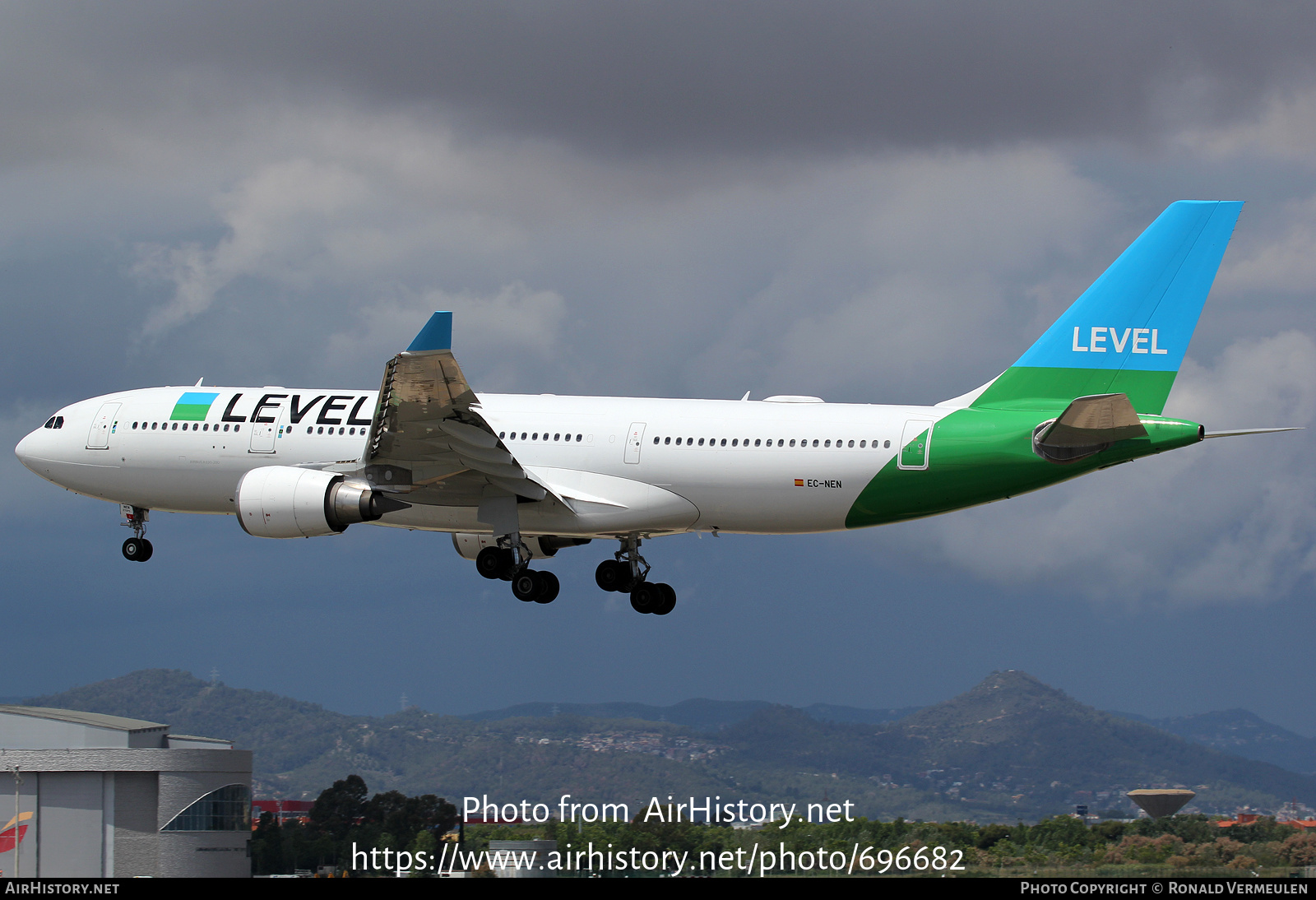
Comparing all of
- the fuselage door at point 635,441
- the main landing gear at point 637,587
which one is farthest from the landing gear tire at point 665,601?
the fuselage door at point 635,441

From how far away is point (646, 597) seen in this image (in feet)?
137

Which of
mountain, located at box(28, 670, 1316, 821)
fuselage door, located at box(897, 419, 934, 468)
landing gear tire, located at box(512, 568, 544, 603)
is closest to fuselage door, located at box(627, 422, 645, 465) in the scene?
landing gear tire, located at box(512, 568, 544, 603)

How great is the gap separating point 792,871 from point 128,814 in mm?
34349

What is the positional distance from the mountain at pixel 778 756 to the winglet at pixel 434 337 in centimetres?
5770

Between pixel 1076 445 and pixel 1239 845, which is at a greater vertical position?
pixel 1076 445

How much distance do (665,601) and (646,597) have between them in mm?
592

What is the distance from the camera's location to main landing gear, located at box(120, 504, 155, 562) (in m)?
43.9

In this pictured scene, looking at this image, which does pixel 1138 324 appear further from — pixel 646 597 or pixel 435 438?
pixel 435 438

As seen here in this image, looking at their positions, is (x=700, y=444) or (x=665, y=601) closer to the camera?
(x=700, y=444)

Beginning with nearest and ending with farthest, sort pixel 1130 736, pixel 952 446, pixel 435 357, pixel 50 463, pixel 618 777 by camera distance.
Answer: pixel 435 357 < pixel 952 446 < pixel 50 463 < pixel 618 777 < pixel 1130 736

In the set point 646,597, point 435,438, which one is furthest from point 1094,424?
point 435,438

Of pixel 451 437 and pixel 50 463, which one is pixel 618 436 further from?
pixel 50 463
